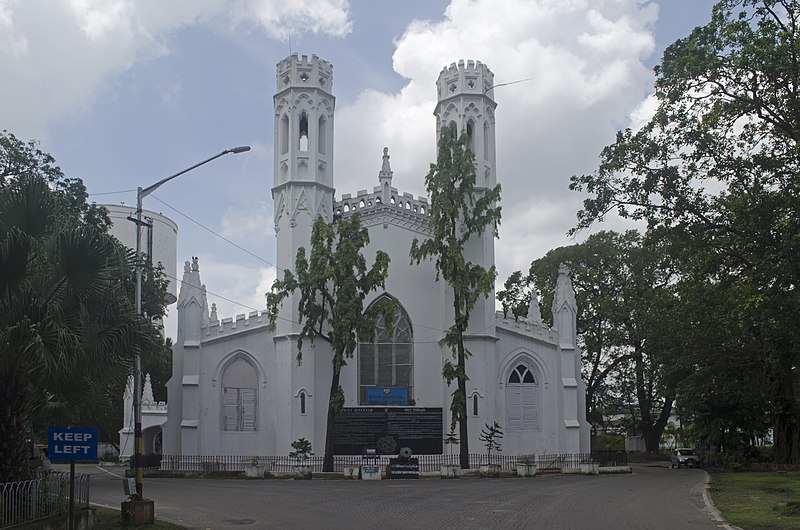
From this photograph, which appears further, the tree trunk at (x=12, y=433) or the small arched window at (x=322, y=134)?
the small arched window at (x=322, y=134)

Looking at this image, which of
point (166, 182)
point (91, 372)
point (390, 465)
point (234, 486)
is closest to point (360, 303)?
point (390, 465)

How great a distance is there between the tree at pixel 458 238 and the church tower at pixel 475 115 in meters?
0.99

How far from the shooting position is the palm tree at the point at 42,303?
50.0ft

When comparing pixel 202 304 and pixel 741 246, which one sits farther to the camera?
pixel 202 304

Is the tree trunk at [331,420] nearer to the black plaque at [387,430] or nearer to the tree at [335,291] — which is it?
the tree at [335,291]

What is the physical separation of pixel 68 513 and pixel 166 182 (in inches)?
294

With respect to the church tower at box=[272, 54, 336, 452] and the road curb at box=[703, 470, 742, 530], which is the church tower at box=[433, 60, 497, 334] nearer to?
the church tower at box=[272, 54, 336, 452]

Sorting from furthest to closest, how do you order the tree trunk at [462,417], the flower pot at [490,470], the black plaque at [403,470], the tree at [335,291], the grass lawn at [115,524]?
A: the tree trunk at [462,417] → the tree at [335,291] → the flower pot at [490,470] → the black plaque at [403,470] → the grass lawn at [115,524]

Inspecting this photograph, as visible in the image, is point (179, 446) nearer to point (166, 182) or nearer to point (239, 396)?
point (239, 396)

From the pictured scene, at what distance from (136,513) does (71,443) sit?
10.9ft

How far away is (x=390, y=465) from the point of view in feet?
109

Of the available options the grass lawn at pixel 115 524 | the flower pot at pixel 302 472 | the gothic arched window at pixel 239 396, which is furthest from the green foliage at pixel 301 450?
the grass lawn at pixel 115 524

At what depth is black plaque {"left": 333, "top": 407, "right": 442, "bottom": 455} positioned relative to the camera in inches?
1458

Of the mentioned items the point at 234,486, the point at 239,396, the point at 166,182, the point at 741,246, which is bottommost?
the point at 234,486
